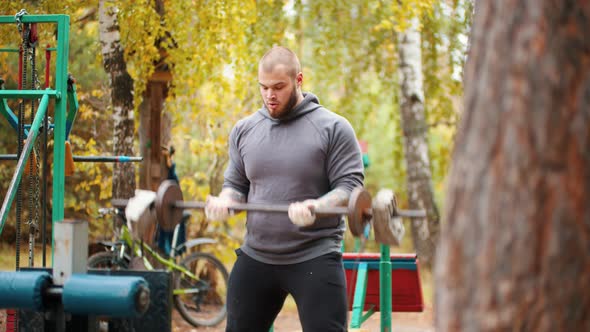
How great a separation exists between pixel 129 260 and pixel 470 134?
5295 millimetres

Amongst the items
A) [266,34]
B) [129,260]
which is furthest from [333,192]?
[266,34]

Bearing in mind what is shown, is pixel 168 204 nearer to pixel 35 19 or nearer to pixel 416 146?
pixel 35 19

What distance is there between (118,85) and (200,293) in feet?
6.83

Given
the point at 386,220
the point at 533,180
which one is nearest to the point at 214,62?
the point at 386,220

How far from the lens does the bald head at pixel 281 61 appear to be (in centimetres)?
331

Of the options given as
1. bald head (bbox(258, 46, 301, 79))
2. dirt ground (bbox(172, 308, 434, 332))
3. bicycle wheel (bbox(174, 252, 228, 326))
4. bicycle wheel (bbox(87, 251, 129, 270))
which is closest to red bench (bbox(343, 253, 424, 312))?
dirt ground (bbox(172, 308, 434, 332))

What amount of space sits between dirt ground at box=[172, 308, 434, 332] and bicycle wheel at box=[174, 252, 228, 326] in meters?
0.11

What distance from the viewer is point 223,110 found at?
941 cm

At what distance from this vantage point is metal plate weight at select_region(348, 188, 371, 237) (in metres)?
2.96

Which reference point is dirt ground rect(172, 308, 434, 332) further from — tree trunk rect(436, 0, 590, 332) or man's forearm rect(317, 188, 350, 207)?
tree trunk rect(436, 0, 590, 332)

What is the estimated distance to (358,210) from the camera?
298 cm

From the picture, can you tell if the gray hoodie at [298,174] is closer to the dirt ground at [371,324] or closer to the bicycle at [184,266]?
the bicycle at [184,266]

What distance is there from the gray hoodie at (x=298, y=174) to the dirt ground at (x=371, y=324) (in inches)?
170

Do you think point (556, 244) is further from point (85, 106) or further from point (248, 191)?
point (85, 106)
